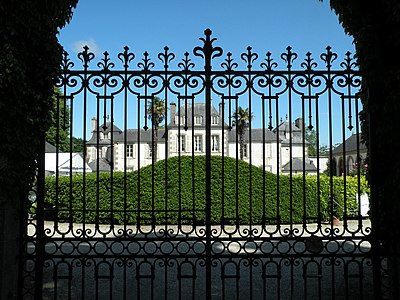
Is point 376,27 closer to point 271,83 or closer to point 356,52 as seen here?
point 356,52

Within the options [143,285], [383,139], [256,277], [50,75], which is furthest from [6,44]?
[256,277]

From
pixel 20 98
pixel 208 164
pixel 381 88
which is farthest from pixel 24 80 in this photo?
pixel 381 88

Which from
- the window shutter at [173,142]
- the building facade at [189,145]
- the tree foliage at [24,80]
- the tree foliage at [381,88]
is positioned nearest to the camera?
the tree foliage at [24,80]

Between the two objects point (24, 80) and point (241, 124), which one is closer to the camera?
point (24, 80)

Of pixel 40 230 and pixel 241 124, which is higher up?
pixel 241 124

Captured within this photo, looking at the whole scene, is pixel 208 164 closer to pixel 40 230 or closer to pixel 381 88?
pixel 40 230

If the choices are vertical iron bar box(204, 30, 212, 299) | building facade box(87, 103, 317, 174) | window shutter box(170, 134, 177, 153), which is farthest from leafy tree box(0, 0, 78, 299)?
window shutter box(170, 134, 177, 153)

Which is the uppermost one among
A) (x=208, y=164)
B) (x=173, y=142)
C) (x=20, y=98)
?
(x=173, y=142)

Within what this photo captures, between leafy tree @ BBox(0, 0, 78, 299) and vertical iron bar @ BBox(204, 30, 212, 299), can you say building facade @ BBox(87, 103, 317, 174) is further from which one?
leafy tree @ BBox(0, 0, 78, 299)

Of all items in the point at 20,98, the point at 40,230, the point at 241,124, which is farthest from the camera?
the point at 241,124

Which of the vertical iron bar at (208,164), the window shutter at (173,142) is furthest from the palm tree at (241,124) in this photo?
the window shutter at (173,142)

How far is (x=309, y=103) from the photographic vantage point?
4480mm

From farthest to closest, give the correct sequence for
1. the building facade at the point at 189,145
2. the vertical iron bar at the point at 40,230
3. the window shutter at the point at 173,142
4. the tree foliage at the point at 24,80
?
1. the window shutter at the point at 173,142
2. the building facade at the point at 189,145
3. the vertical iron bar at the point at 40,230
4. the tree foliage at the point at 24,80

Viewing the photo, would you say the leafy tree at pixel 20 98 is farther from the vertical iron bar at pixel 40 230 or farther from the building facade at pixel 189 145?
the building facade at pixel 189 145
